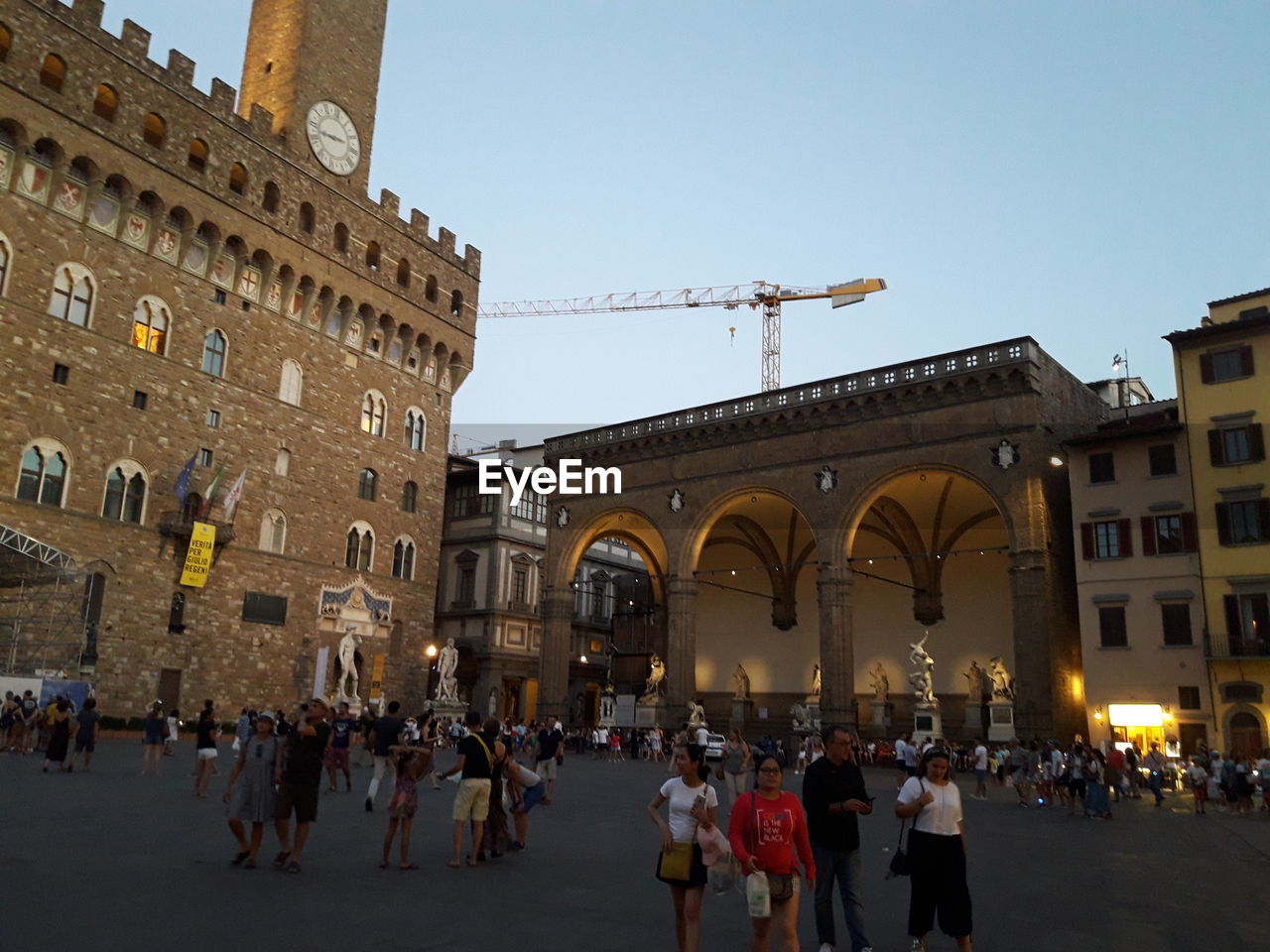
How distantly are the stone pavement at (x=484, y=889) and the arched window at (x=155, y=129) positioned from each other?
24.0m

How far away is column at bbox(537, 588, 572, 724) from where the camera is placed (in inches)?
1428

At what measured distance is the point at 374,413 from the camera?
39.3 meters

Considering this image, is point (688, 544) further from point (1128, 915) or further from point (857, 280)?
point (857, 280)

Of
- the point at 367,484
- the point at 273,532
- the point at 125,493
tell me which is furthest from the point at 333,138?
the point at 125,493

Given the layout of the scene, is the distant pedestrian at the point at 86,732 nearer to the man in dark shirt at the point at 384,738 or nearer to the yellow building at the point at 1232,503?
the man in dark shirt at the point at 384,738

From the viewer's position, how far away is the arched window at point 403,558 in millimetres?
39656

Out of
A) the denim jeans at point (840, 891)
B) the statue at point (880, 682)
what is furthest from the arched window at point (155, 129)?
the denim jeans at point (840, 891)

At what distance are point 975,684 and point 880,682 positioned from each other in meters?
3.50

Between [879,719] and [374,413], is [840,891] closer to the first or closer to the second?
[879,719]

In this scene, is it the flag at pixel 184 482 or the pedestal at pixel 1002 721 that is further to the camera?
the flag at pixel 184 482

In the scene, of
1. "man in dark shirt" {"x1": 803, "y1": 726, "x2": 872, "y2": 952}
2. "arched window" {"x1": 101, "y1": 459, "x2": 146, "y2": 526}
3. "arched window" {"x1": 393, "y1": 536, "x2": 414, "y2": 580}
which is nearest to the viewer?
"man in dark shirt" {"x1": 803, "y1": 726, "x2": 872, "y2": 952}

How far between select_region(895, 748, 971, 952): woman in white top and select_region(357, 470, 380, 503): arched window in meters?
34.1

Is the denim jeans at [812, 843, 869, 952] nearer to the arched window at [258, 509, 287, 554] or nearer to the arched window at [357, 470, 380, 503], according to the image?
the arched window at [258, 509, 287, 554]

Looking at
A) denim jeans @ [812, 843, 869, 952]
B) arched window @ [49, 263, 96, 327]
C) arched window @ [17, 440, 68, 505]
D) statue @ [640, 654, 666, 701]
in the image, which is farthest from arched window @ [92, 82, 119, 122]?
denim jeans @ [812, 843, 869, 952]
